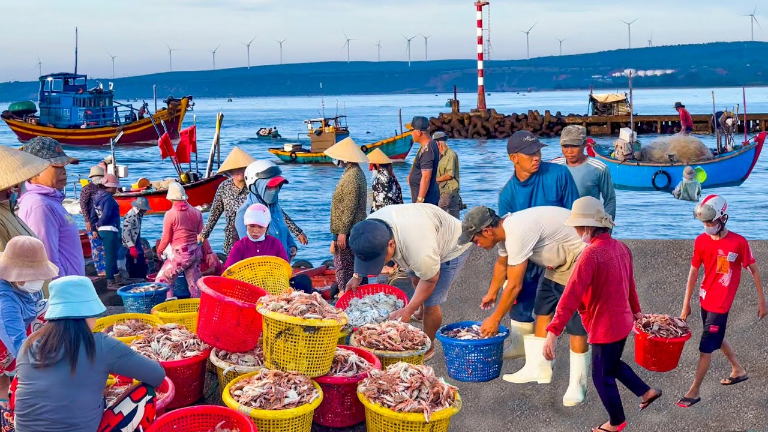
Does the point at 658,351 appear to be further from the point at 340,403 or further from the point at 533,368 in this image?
the point at 340,403

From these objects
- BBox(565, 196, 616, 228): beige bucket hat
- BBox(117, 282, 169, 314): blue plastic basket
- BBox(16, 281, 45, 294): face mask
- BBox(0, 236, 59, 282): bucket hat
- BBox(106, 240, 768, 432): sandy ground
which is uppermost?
BBox(565, 196, 616, 228): beige bucket hat

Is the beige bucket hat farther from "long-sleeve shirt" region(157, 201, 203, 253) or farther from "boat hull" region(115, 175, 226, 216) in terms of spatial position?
"boat hull" region(115, 175, 226, 216)

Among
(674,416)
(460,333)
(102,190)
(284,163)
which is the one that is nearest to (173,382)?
(460,333)

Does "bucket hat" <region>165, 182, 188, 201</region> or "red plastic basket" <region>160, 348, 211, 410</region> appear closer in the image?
"red plastic basket" <region>160, 348, 211, 410</region>

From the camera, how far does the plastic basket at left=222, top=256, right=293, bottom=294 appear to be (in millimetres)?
7008

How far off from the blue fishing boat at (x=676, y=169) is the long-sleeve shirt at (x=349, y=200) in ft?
75.0

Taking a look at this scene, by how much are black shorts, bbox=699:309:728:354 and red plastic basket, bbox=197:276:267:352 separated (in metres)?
3.54

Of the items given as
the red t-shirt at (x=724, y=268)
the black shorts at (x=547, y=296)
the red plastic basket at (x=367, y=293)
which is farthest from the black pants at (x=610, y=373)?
the red plastic basket at (x=367, y=293)

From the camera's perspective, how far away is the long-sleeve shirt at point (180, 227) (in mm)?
8727

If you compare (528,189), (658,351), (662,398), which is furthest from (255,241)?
(662,398)

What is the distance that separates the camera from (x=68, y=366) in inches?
160

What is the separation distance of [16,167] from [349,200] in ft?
13.5

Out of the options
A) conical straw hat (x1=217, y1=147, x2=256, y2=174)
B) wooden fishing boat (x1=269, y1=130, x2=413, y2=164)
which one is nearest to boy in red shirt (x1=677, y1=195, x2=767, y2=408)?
conical straw hat (x1=217, y1=147, x2=256, y2=174)

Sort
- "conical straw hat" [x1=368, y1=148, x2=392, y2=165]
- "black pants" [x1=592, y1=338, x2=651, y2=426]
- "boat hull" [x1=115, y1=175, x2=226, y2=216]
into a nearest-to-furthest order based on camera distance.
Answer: "black pants" [x1=592, y1=338, x2=651, y2=426]
"conical straw hat" [x1=368, y1=148, x2=392, y2=165]
"boat hull" [x1=115, y1=175, x2=226, y2=216]
